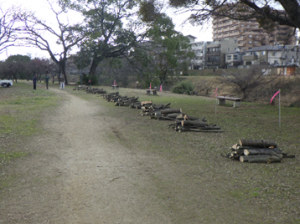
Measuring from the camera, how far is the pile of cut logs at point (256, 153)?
657 centimetres

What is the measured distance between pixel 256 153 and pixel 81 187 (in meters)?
4.14

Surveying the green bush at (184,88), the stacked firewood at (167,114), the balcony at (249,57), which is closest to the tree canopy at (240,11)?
the stacked firewood at (167,114)

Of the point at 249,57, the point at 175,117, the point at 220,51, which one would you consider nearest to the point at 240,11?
the point at 175,117

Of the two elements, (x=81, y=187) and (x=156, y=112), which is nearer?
(x=81, y=187)

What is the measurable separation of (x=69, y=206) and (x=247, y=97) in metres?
23.9

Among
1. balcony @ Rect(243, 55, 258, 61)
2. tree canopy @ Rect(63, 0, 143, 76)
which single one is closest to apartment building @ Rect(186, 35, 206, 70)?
balcony @ Rect(243, 55, 258, 61)

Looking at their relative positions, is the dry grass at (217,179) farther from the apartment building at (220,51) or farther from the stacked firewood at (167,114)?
the apartment building at (220,51)

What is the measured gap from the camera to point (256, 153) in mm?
6703

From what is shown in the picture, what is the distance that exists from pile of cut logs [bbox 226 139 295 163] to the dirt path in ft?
7.55

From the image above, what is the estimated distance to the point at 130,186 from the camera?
5.09m

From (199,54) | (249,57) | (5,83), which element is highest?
(199,54)

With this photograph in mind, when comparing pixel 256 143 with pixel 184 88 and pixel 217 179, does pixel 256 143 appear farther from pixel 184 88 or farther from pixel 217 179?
pixel 184 88

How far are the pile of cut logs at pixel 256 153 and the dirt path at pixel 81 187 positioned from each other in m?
2.30

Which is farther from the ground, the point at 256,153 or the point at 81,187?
the point at 256,153
